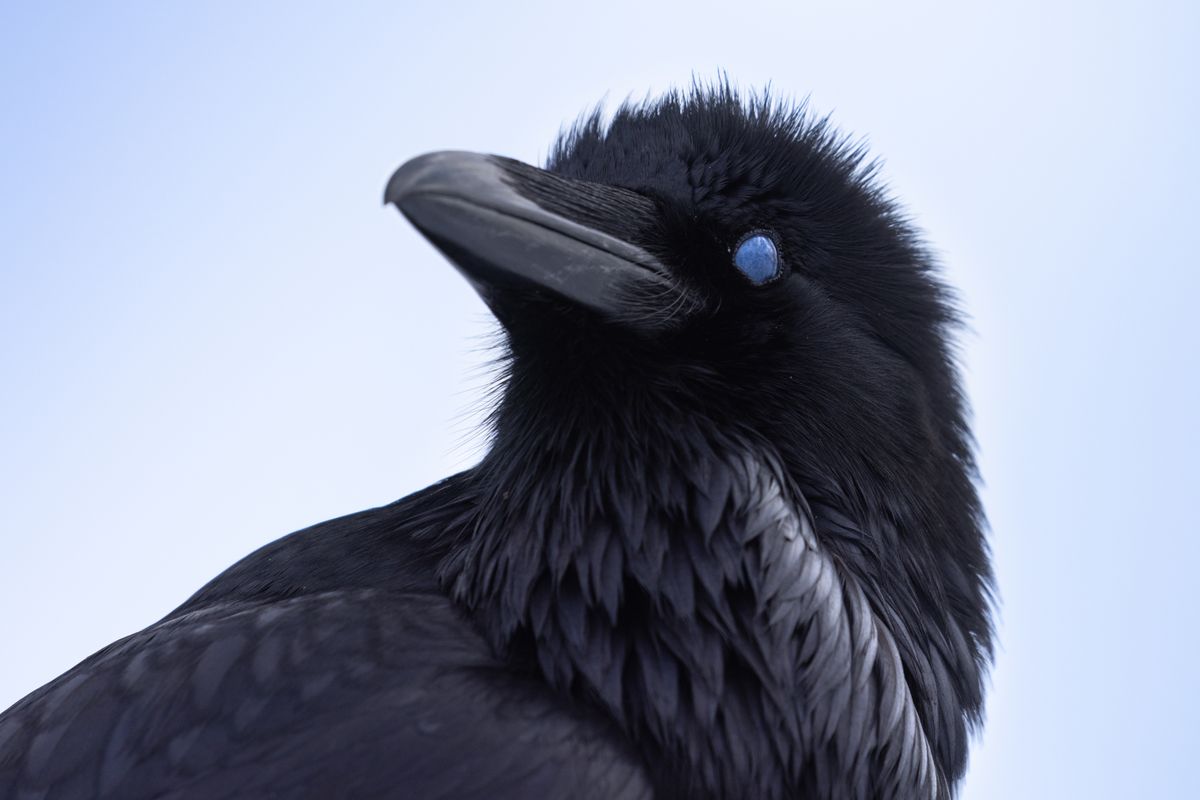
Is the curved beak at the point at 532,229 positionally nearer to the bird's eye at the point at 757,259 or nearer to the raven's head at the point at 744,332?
the raven's head at the point at 744,332

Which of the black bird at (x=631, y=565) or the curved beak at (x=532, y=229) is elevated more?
the curved beak at (x=532, y=229)

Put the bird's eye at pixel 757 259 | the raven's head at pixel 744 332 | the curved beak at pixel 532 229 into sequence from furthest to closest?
the bird's eye at pixel 757 259 → the raven's head at pixel 744 332 → the curved beak at pixel 532 229

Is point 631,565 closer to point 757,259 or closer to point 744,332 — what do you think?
point 744,332

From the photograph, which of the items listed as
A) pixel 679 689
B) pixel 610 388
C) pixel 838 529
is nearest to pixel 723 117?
pixel 610 388

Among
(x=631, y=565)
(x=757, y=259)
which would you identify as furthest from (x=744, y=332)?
(x=631, y=565)

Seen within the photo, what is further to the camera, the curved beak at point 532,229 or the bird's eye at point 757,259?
the bird's eye at point 757,259

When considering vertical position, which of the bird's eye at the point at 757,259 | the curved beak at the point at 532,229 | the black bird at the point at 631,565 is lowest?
the black bird at the point at 631,565

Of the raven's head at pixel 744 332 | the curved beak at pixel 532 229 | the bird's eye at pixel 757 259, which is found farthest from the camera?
the bird's eye at pixel 757 259

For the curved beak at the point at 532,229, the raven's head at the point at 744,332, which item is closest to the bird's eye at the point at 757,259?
the raven's head at the point at 744,332

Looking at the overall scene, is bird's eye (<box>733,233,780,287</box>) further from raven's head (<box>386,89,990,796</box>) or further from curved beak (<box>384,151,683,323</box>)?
curved beak (<box>384,151,683,323</box>)
